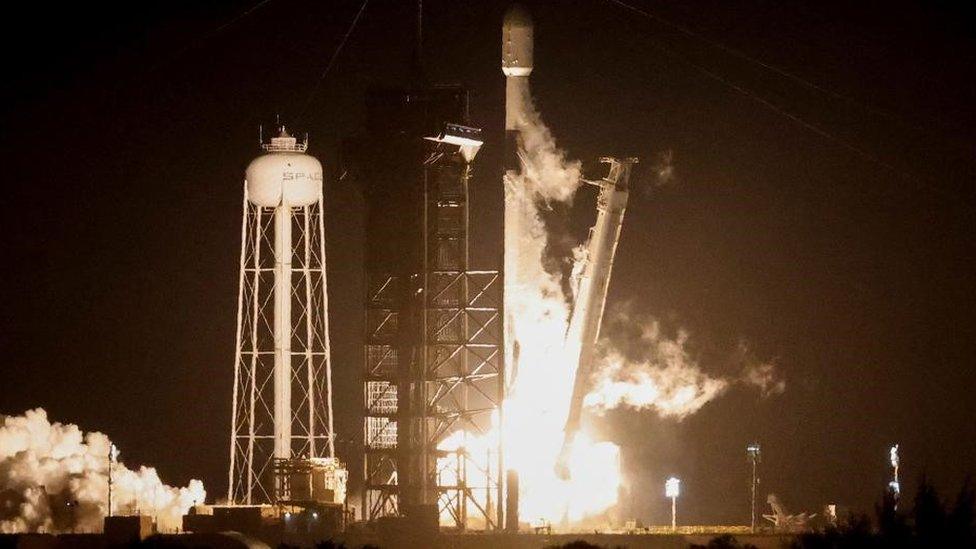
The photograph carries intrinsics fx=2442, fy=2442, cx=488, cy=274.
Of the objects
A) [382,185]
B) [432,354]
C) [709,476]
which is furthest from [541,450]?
[709,476]

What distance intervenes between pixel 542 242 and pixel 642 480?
1110cm

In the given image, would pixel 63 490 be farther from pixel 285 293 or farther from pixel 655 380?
pixel 655 380

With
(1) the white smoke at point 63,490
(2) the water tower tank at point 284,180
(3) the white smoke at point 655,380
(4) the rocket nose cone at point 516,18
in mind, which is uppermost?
(4) the rocket nose cone at point 516,18

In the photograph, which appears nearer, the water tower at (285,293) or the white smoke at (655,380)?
the water tower at (285,293)

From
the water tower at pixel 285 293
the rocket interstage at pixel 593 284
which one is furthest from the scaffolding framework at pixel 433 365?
the rocket interstage at pixel 593 284

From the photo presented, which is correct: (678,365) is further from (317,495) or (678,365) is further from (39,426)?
(39,426)

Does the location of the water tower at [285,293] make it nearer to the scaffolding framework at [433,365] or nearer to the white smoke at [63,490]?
the scaffolding framework at [433,365]

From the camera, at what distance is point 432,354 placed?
66.1 meters

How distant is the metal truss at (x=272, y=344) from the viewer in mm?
67562

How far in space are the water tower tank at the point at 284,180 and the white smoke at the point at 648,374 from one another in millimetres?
9960

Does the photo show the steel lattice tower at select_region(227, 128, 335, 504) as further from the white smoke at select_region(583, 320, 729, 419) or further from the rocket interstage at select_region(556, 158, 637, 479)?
the white smoke at select_region(583, 320, 729, 419)

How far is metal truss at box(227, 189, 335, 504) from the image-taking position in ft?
222

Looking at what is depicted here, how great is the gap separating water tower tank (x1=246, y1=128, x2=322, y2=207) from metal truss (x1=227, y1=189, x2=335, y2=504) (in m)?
0.40

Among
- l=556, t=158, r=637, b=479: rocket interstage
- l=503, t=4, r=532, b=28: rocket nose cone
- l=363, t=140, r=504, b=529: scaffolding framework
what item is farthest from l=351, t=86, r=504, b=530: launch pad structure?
l=503, t=4, r=532, b=28: rocket nose cone
